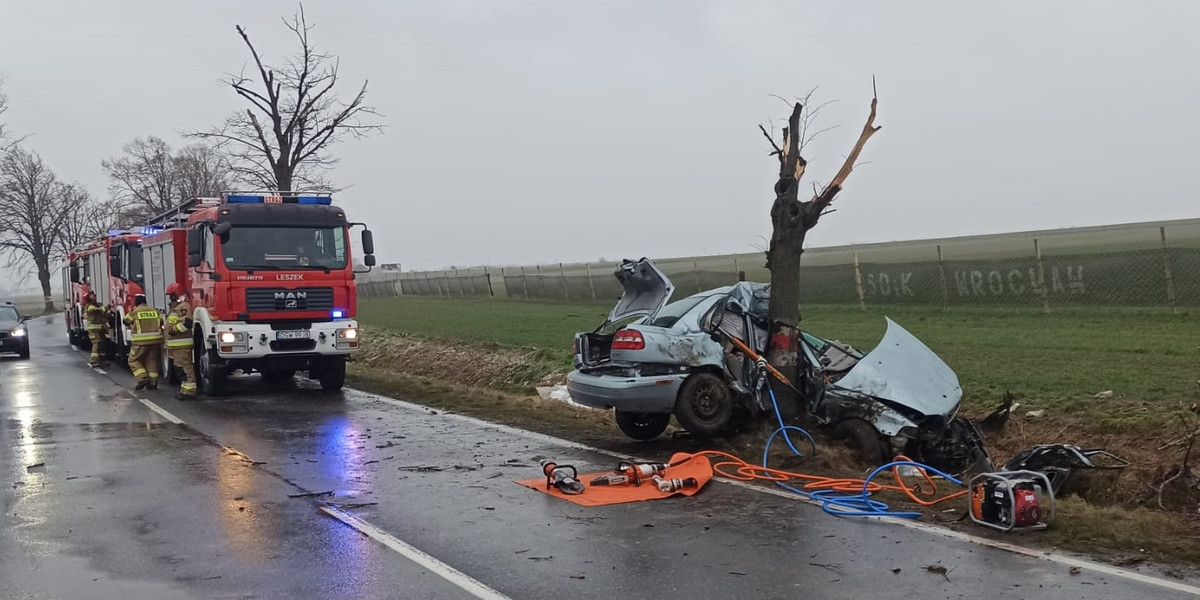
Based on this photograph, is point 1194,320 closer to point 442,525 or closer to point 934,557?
point 934,557

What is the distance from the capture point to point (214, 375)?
14.7 metres

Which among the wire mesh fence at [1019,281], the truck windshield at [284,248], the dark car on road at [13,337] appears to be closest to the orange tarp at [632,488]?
the wire mesh fence at [1019,281]

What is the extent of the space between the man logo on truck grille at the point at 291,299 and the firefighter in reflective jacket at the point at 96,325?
9834 mm

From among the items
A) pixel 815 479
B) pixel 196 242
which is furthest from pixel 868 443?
pixel 196 242

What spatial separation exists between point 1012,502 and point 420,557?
3.62m

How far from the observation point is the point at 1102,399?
970 centimetres

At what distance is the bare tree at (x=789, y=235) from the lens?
9.45 meters

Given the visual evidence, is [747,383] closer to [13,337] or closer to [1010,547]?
[1010,547]

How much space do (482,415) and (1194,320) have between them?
11.0 meters

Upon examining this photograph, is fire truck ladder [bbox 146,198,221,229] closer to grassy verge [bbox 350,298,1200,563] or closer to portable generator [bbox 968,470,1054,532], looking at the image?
grassy verge [bbox 350,298,1200,563]

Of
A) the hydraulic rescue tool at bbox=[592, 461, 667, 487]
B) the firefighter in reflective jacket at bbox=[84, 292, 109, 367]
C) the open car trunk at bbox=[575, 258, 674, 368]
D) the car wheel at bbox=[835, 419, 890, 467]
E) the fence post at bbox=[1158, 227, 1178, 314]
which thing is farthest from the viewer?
the firefighter in reflective jacket at bbox=[84, 292, 109, 367]

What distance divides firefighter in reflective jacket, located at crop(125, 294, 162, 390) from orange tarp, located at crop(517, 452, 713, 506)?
10.7 metres

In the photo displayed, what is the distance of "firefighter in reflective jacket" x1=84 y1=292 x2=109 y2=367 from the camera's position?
21.9 meters

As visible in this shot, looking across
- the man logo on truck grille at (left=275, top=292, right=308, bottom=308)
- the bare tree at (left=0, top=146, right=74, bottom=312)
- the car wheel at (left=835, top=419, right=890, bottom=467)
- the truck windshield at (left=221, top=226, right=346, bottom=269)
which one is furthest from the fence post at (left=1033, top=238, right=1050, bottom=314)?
the bare tree at (left=0, top=146, right=74, bottom=312)
